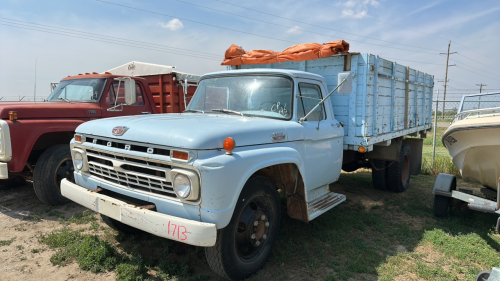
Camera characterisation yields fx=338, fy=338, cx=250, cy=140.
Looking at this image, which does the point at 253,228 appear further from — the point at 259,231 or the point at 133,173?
the point at 133,173

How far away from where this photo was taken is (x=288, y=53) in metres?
5.42

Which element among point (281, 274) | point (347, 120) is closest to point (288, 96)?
point (347, 120)

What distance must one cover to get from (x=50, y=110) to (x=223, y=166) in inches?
151

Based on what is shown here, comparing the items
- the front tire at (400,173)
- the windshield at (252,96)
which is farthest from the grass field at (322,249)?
the windshield at (252,96)

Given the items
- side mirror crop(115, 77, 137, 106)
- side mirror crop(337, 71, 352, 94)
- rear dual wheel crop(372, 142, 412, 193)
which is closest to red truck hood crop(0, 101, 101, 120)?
side mirror crop(115, 77, 137, 106)

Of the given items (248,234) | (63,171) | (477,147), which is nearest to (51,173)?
(63,171)

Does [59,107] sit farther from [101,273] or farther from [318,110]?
[318,110]

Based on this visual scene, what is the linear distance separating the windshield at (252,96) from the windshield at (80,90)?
2445 mm

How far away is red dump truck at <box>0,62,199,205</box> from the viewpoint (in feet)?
15.4

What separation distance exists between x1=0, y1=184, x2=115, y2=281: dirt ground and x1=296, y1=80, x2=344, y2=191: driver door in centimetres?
239

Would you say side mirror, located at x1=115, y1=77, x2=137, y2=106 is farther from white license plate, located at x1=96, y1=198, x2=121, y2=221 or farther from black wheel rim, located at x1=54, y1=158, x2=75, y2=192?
white license plate, located at x1=96, y1=198, x2=121, y2=221

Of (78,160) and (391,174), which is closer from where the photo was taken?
(78,160)

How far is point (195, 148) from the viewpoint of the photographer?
2617 millimetres

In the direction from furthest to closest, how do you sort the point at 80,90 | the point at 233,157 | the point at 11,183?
the point at 11,183 → the point at 80,90 → the point at 233,157
